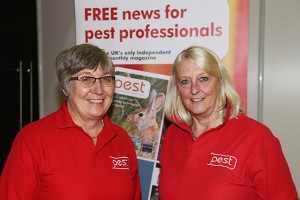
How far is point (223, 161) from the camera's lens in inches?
60.9

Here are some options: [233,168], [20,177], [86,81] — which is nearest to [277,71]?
[233,168]

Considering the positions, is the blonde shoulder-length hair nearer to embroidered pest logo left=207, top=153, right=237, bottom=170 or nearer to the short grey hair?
embroidered pest logo left=207, top=153, right=237, bottom=170

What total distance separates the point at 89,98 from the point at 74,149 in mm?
254

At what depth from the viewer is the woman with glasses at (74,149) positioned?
4.83ft

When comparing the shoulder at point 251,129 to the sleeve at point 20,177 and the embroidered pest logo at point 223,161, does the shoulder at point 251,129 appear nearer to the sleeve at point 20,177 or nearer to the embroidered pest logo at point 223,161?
the embroidered pest logo at point 223,161

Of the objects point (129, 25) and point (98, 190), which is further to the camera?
point (129, 25)

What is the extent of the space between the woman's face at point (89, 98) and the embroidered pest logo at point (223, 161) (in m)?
0.59

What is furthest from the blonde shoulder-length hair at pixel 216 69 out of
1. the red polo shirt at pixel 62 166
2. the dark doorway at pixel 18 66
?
the dark doorway at pixel 18 66

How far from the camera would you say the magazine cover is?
220 cm

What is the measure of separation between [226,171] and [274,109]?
0.74 meters

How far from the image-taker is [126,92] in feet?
7.39

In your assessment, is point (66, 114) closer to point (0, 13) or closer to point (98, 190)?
point (98, 190)

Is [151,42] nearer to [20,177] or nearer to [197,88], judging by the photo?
[197,88]

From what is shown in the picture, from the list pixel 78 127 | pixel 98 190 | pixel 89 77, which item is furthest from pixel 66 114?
pixel 98 190
